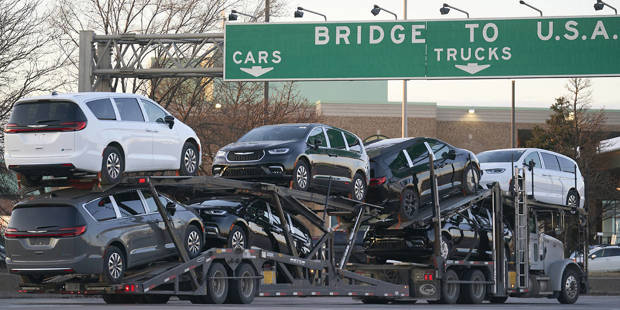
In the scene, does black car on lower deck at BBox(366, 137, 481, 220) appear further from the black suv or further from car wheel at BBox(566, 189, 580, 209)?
car wheel at BBox(566, 189, 580, 209)

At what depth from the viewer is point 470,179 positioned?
22.3 metres

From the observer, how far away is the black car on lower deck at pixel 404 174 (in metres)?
20.2

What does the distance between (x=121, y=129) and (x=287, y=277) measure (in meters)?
4.13

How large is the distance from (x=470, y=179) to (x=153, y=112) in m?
8.31

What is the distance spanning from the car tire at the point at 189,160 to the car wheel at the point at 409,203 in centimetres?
471

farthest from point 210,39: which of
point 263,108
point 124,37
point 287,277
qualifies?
point 263,108

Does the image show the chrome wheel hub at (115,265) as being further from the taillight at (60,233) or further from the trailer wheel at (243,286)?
the trailer wheel at (243,286)

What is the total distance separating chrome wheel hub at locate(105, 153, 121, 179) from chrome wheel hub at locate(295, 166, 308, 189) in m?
3.57

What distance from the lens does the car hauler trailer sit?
52.1 feet

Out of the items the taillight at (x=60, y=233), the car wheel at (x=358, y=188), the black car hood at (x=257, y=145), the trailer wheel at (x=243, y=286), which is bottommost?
the trailer wheel at (x=243, y=286)

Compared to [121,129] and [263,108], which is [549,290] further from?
[263,108]

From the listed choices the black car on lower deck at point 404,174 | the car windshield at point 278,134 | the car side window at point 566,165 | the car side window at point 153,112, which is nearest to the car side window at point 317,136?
the car windshield at point 278,134

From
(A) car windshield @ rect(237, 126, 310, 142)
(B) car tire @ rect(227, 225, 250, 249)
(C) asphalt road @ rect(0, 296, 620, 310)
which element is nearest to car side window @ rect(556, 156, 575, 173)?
(C) asphalt road @ rect(0, 296, 620, 310)

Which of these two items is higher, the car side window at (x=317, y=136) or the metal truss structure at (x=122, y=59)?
the metal truss structure at (x=122, y=59)
